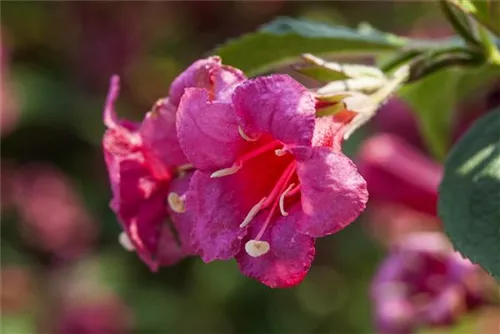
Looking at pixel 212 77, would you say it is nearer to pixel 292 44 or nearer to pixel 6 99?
pixel 292 44

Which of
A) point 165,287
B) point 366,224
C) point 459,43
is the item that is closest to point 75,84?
point 165,287

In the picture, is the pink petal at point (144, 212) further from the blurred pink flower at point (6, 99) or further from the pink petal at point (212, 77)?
the blurred pink flower at point (6, 99)

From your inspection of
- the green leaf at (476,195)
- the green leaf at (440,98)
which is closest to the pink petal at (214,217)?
the green leaf at (476,195)

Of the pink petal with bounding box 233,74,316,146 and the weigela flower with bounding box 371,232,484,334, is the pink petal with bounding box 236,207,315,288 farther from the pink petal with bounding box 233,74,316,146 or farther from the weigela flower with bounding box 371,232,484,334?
the weigela flower with bounding box 371,232,484,334

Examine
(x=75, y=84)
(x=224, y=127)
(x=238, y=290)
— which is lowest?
(x=238, y=290)

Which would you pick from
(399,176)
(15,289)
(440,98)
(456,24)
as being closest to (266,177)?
(456,24)

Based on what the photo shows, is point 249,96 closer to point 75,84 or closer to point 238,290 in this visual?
point 238,290
